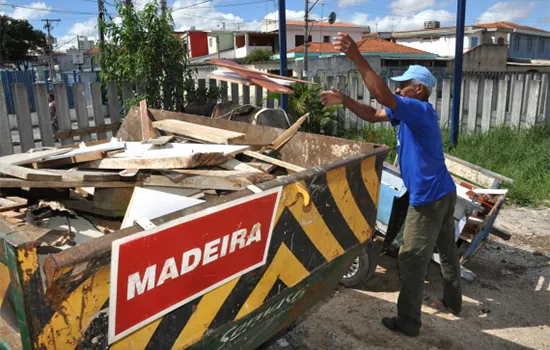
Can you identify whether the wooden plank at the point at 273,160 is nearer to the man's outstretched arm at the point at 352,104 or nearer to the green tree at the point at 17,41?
the man's outstretched arm at the point at 352,104

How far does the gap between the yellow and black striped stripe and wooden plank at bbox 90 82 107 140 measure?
174 inches

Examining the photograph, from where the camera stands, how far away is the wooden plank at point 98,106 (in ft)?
19.8

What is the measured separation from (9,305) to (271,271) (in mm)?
1097

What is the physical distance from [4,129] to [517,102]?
7.98m

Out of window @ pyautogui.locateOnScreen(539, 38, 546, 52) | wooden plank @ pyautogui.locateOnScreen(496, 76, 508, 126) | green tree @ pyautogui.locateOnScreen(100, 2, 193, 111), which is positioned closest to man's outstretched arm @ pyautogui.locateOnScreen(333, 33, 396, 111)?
green tree @ pyautogui.locateOnScreen(100, 2, 193, 111)

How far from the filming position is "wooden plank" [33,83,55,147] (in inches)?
217

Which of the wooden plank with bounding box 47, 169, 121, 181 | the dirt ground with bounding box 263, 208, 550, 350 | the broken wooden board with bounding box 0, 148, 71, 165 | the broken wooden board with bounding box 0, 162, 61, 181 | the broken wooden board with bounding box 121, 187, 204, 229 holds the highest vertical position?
the broken wooden board with bounding box 0, 148, 71, 165

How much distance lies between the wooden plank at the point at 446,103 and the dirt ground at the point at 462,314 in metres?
4.11

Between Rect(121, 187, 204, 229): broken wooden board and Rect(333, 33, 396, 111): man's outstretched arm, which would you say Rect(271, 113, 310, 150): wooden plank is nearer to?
Rect(333, 33, 396, 111): man's outstretched arm

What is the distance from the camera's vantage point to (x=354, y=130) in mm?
8461

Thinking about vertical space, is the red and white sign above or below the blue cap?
below

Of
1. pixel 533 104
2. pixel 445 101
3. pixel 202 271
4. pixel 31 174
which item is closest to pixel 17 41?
pixel 445 101

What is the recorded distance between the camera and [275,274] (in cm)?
219

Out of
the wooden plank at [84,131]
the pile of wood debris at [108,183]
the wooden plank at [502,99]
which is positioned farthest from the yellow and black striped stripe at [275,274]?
the wooden plank at [502,99]
